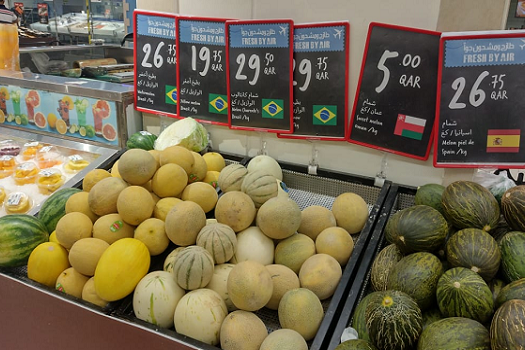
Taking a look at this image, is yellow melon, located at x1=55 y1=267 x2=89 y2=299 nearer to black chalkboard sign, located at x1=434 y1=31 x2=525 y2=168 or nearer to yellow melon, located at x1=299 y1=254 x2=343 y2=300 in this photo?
yellow melon, located at x1=299 y1=254 x2=343 y2=300

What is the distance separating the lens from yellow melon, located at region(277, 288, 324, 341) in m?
1.38

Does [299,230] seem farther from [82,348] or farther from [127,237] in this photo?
[82,348]

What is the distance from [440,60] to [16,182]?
2428mm

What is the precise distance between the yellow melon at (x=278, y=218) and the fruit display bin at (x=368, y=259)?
1.03 feet

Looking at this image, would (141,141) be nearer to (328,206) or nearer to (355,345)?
(328,206)

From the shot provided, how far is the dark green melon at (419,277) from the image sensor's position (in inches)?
52.1

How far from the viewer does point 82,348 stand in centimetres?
161

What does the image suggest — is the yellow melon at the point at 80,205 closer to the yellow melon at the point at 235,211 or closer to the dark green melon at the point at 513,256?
the yellow melon at the point at 235,211

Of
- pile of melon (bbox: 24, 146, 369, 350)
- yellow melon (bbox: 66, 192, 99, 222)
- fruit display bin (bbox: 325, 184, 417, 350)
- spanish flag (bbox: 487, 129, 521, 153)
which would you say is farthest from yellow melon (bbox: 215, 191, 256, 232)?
spanish flag (bbox: 487, 129, 521, 153)

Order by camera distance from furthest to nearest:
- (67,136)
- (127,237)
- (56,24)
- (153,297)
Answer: (56,24) < (67,136) < (127,237) < (153,297)

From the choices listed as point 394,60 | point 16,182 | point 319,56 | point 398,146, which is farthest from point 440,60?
point 16,182

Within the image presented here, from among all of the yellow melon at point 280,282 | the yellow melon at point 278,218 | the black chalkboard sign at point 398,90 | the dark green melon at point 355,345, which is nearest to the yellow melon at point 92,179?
the yellow melon at point 278,218

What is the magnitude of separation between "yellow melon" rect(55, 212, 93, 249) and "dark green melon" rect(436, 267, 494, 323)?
1.39 metres

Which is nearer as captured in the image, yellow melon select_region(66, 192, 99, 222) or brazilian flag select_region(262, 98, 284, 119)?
yellow melon select_region(66, 192, 99, 222)
